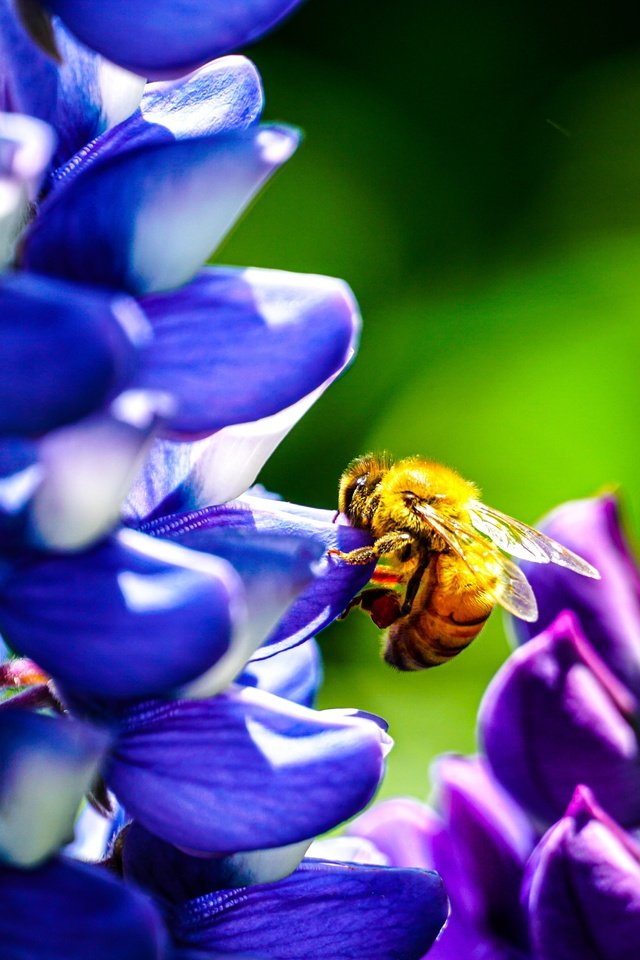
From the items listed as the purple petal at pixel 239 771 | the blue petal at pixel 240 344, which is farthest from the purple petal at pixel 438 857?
the blue petal at pixel 240 344

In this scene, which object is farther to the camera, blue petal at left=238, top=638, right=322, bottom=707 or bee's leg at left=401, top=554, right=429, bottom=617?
bee's leg at left=401, top=554, right=429, bottom=617

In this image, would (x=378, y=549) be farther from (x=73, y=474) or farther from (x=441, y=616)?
(x=73, y=474)

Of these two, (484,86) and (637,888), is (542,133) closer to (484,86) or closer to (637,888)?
(484,86)

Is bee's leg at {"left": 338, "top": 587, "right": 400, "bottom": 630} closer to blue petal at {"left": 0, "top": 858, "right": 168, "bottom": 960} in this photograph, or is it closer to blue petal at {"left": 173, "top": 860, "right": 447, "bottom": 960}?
blue petal at {"left": 173, "top": 860, "right": 447, "bottom": 960}

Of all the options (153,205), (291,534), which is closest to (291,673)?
(291,534)

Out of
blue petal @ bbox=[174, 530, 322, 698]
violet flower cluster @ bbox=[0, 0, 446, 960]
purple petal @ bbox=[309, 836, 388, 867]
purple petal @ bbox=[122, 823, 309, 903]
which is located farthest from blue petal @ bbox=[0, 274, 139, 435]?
purple petal @ bbox=[309, 836, 388, 867]

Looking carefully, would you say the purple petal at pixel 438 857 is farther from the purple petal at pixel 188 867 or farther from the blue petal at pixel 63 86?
the blue petal at pixel 63 86
